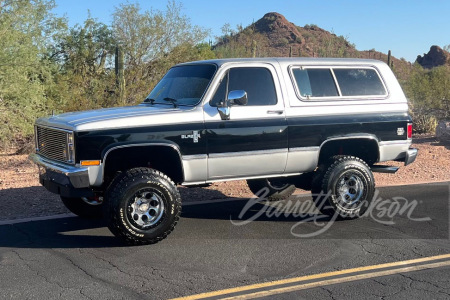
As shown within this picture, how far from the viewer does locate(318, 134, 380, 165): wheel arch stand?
8.01m

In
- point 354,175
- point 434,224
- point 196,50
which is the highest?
point 196,50

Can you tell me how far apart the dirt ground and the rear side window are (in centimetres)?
267

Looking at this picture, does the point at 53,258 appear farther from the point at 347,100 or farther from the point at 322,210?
the point at 347,100

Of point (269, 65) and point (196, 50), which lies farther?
point (196, 50)

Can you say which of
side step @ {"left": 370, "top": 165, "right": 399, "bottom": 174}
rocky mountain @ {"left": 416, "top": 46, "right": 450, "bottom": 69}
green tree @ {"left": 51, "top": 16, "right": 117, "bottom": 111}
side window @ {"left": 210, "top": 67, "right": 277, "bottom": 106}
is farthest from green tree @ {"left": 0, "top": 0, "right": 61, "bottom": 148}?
rocky mountain @ {"left": 416, "top": 46, "right": 450, "bottom": 69}

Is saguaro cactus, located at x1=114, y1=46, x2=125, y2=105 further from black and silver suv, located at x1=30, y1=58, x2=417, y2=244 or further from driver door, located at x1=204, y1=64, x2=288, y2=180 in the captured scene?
driver door, located at x1=204, y1=64, x2=288, y2=180

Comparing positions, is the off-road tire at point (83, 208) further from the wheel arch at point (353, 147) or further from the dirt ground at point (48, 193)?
the wheel arch at point (353, 147)

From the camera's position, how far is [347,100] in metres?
8.16

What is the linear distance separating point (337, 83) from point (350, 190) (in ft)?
5.29

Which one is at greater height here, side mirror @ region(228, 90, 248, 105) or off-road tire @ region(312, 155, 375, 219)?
side mirror @ region(228, 90, 248, 105)

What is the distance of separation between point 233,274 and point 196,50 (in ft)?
→ 54.2

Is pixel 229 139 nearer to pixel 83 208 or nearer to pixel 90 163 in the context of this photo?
pixel 90 163

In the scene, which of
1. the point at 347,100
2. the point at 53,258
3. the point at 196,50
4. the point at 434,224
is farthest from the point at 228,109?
the point at 196,50

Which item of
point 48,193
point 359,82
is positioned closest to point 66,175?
point 48,193
